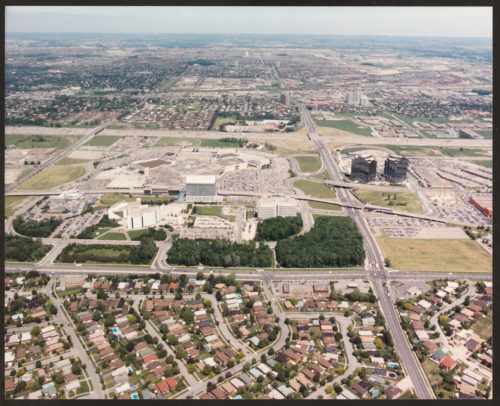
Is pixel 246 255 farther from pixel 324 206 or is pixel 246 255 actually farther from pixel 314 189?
pixel 314 189

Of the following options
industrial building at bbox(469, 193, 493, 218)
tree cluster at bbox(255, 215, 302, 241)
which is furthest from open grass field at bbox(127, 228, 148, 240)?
industrial building at bbox(469, 193, 493, 218)

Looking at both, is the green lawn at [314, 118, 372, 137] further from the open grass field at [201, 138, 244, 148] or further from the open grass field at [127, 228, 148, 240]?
the open grass field at [127, 228, 148, 240]

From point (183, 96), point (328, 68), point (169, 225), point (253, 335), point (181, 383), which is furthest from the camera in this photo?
point (328, 68)

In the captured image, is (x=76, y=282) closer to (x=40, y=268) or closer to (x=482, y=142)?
(x=40, y=268)

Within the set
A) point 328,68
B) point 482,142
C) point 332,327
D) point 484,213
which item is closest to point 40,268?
point 332,327

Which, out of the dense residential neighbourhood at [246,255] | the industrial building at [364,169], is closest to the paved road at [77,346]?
the dense residential neighbourhood at [246,255]

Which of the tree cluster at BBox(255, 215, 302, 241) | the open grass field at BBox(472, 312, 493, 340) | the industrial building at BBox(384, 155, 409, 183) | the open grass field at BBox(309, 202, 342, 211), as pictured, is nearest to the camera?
the open grass field at BBox(472, 312, 493, 340)

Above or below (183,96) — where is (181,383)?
below
